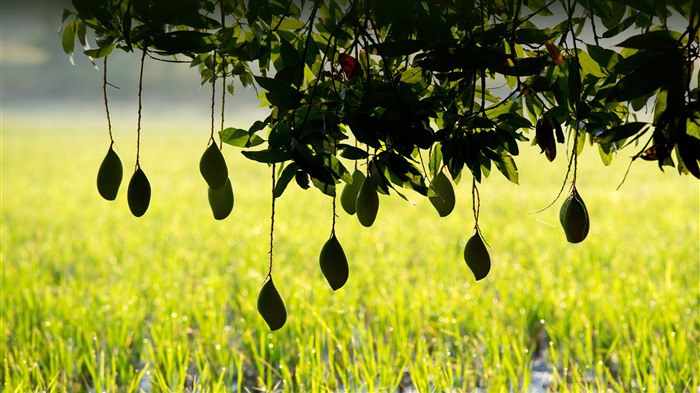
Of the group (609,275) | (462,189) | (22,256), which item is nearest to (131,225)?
(22,256)

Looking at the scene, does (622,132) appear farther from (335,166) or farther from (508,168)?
(335,166)

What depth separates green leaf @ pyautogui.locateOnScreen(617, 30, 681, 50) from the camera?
70 centimetres

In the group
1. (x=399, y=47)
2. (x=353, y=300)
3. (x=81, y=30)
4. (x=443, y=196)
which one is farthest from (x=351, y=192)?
(x=353, y=300)

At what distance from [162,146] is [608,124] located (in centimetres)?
1285

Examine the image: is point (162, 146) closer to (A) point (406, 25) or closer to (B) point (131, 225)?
(B) point (131, 225)

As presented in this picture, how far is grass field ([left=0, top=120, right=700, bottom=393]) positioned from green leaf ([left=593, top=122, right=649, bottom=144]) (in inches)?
4.6

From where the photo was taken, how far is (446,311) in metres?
2.35

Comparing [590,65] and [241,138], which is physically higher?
[590,65]

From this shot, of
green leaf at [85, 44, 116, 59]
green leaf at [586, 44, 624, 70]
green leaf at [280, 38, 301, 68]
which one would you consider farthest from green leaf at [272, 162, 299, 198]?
green leaf at [586, 44, 624, 70]

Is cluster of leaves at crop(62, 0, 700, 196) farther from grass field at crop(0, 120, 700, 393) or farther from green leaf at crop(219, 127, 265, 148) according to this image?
grass field at crop(0, 120, 700, 393)

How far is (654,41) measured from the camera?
0.70m

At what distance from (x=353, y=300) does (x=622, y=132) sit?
1805 millimetres

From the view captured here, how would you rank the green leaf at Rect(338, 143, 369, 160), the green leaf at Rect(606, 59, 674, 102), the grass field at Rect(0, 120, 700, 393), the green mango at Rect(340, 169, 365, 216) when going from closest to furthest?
the green leaf at Rect(606, 59, 674, 102) < the green leaf at Rect(338, 143, 369, 160) < the green mango at Rect(340, 169, 365, 216) < the grass field at Rect(0, 120, 700, 393)

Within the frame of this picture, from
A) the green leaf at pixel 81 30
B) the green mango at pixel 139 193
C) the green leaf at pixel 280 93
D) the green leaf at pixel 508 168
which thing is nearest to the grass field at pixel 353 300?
the green leaf at pixel 508 168
